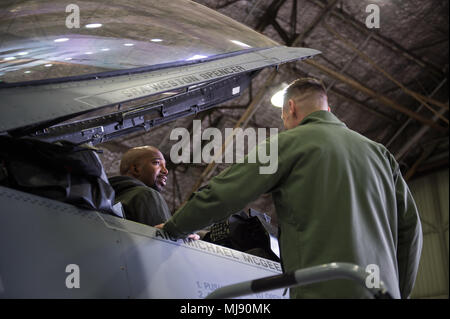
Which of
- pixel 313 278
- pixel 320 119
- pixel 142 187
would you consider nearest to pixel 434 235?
pixel 142 187

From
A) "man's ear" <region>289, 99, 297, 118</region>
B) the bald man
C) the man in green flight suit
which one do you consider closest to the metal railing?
the man in green flight suit

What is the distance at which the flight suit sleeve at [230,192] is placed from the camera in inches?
85.4

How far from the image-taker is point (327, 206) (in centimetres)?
210

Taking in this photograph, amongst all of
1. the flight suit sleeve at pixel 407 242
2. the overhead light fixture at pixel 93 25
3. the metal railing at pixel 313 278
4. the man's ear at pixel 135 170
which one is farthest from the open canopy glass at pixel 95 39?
the metal railing at pixel 313 278

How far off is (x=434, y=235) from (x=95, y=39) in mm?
14138

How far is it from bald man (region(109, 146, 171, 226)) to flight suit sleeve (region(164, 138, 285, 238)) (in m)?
0.87

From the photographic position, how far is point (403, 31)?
36.7 feet

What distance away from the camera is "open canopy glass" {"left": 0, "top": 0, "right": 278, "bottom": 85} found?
2789 millimetres

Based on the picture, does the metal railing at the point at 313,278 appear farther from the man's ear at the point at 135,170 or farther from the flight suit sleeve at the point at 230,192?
the man's ear at the point at 135,170

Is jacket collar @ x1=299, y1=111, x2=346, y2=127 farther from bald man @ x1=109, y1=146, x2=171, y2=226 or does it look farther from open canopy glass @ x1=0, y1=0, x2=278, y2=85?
bald man @ x1=109, y1=146, x2=171, y2=226

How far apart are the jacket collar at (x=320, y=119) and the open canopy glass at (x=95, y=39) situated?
987 mm

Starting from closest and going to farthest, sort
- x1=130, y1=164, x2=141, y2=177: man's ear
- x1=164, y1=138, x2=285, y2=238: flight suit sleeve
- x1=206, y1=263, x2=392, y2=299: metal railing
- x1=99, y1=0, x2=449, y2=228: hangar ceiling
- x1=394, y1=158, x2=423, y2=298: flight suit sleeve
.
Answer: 1. x1=206, y1=263, x2=392, y2=299: metal railing
2. x1=164, y1=138, x2=285, y2=238: flight suit sleeve
3. x1=394, y1=158, x2=423, y2=298: flight suit sleeve
4. x1=130, y1=164, x2=141, y2=177: man's ear
5. x1=99, y1=0, x2=449, y2=228: hangar ceiling
